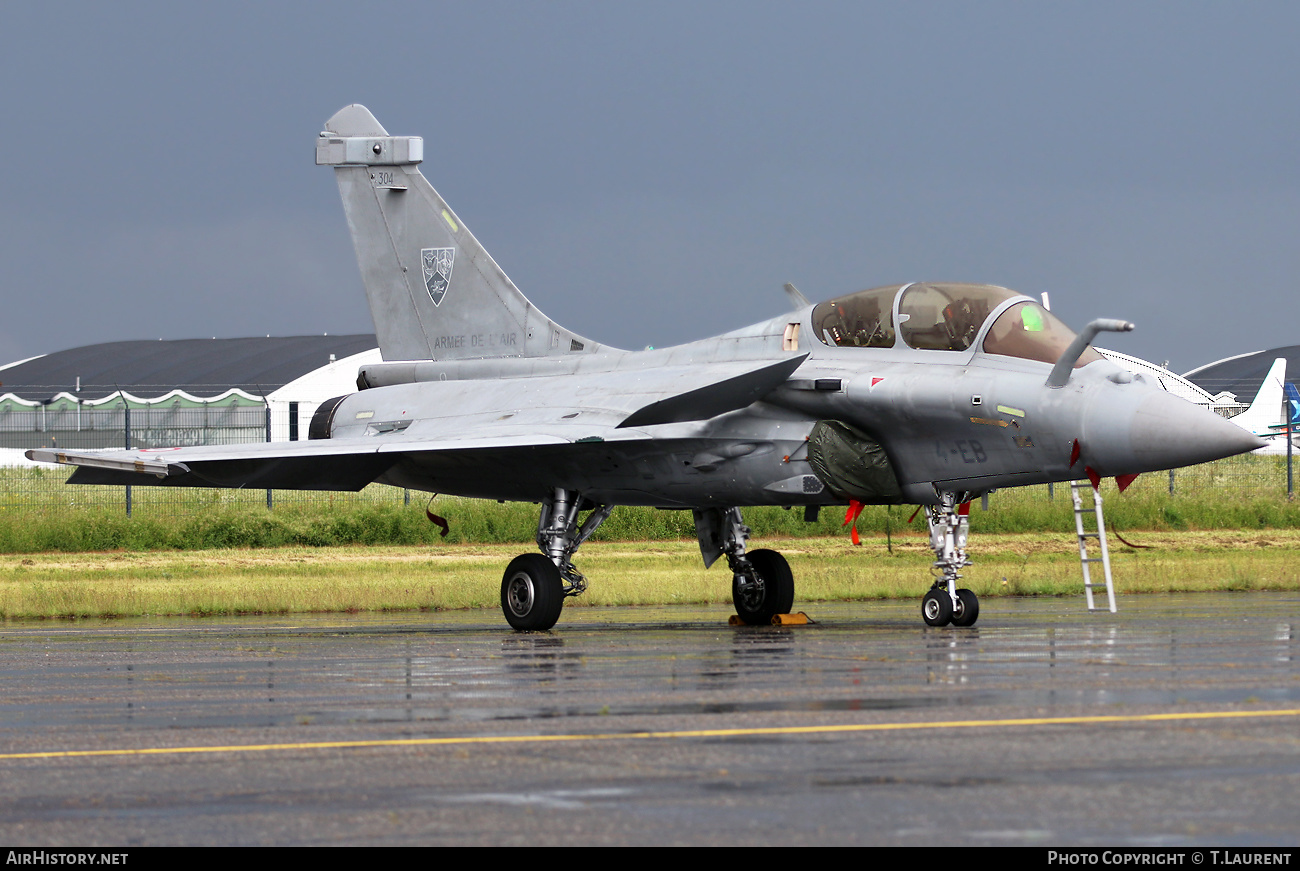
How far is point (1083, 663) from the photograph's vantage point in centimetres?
1012

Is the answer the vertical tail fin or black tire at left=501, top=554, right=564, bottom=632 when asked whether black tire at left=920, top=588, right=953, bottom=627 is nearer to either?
black tire at left=501, top=554, right=564, bottom=632

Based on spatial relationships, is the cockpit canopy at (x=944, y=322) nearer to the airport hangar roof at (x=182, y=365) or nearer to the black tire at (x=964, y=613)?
the black tire at (x=964, y=613)

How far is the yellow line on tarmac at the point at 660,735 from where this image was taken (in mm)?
7113

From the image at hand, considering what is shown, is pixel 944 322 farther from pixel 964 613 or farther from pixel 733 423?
pixel 964 613

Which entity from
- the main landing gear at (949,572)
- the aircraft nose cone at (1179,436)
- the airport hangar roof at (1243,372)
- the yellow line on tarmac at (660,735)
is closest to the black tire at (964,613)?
the main landing gear at (949,572)

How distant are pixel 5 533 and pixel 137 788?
2413cm

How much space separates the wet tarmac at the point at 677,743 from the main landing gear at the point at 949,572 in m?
0.90

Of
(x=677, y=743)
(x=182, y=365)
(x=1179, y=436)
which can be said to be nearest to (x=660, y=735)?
(x=677, y=743)

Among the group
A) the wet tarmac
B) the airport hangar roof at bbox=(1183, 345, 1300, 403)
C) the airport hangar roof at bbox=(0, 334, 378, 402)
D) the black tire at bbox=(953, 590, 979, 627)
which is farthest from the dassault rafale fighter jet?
the airport hangar roof at bbox=(1183, 345, 1300, 403)

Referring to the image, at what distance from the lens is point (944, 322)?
14.2 meters

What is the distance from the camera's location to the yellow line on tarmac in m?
7.11

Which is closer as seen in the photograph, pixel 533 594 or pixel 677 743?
pixel 677 743

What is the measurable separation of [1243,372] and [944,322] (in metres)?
77.9

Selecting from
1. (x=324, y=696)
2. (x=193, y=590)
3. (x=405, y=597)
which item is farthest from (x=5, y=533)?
(x=324, y=696)
